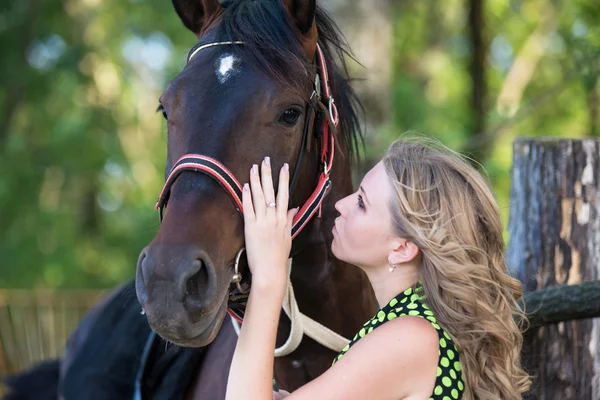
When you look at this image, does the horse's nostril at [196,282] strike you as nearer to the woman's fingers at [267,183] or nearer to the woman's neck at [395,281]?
the woman's fingers at [267,183]

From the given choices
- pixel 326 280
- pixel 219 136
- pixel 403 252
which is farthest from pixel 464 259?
pixel 219 136

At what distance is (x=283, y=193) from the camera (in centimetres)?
191

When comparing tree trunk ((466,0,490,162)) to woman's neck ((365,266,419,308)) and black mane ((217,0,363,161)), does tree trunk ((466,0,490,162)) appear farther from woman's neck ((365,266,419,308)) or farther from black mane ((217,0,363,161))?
woman's neck ((365,266,419,308))

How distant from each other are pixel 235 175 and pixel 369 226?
1.30 feet

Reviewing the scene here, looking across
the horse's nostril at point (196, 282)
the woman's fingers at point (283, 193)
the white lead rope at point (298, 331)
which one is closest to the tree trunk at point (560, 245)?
the white lead rope at point (298, 331)

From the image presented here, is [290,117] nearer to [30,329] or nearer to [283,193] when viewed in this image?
[283,193]

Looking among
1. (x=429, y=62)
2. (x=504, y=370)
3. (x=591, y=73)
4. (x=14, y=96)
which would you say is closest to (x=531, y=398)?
(x=504, y=370)

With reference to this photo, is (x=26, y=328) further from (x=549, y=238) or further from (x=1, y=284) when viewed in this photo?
(x=549, y=238)

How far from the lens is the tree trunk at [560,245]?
246cm

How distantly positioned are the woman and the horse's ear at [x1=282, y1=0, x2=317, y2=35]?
0.52 meters

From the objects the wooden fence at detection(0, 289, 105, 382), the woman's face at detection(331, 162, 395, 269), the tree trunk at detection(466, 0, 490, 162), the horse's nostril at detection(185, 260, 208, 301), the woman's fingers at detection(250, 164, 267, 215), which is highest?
the tree trunk at detection(466, 0, 490, 162)

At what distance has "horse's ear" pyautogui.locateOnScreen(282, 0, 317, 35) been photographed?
2148 millimetres

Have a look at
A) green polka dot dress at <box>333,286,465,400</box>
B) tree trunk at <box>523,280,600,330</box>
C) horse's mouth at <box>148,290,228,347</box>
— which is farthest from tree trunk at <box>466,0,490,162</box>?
horse's mouth at <box>148,290,228,347</box>

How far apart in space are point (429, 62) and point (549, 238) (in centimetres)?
966
